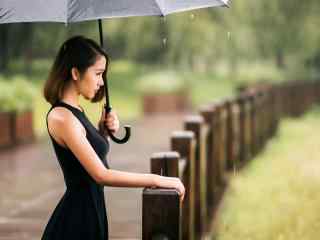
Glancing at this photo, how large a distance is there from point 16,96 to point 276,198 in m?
6.54

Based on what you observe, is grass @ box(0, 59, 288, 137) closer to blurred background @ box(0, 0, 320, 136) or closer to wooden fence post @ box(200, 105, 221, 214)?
blurred background @ box(0, 0, 320, 136)

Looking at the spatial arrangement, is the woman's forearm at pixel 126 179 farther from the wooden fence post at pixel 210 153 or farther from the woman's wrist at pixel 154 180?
the wooden fence post at pixel 210 153

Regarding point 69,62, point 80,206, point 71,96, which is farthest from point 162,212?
point 69,62

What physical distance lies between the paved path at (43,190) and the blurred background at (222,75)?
2.1 inches

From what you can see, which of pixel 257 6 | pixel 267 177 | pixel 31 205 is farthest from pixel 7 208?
pixel 257 6

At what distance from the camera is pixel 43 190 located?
9875 millimetres

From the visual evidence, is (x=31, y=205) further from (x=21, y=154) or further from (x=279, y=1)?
(x=279, y=1)

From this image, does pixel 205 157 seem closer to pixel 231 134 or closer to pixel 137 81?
pixel 231 134

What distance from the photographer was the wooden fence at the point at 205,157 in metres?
4.05

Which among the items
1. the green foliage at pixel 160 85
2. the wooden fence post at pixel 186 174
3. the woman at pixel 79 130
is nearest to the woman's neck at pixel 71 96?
the woman at pixel 79 130

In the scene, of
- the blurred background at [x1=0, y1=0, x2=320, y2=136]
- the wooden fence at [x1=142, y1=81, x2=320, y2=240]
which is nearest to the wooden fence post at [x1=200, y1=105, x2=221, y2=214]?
the wooden fence at [x1=142, y1=81, x2=320, y2=240]

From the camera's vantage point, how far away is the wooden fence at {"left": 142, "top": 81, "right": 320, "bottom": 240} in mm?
4047

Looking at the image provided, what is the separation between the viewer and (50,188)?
1002 cm

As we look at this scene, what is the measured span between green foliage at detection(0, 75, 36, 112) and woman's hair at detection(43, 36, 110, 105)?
976 cm
